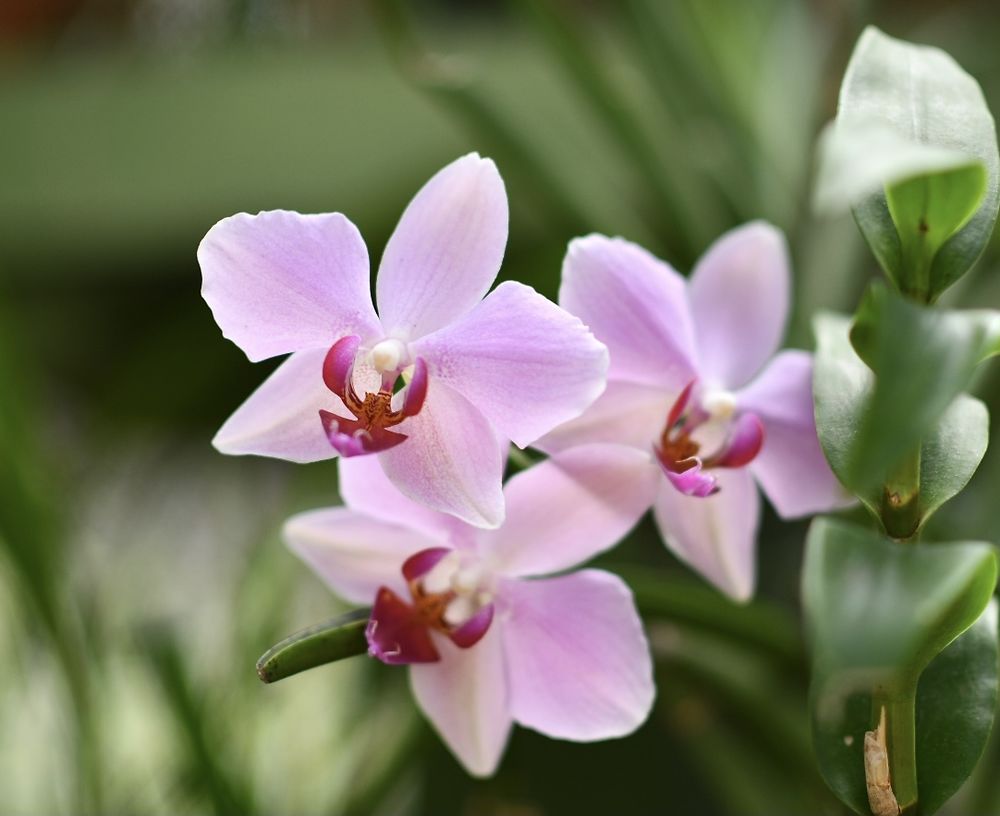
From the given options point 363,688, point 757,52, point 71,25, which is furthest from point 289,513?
point 71,25

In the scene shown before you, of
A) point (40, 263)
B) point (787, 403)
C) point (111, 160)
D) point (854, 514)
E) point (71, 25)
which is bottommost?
point (40, 263)

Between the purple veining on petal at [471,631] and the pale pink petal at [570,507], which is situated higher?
the pale pink petal at [570,507]

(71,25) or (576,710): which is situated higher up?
(576,710)

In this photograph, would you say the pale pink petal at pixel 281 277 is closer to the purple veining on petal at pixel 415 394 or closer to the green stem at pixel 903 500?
the purple veining on petal at pixel 415 394

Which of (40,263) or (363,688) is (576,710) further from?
(40,263)

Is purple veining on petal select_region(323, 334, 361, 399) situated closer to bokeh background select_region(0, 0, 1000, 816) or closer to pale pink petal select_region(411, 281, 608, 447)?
pale pink petal select_region(411, 281, 608, 447)

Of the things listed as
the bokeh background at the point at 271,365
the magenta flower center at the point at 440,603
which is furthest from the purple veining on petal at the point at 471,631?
the bokeh background at the point at 271,365

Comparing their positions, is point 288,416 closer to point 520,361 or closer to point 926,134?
point 520,361
